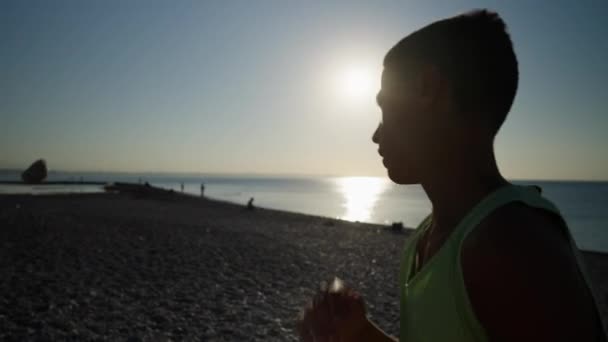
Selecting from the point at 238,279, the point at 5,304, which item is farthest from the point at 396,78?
the point at 238,279

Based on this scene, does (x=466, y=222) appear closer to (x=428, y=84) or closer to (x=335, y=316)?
(x=428, y=84)

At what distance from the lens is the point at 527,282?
879 millimetres

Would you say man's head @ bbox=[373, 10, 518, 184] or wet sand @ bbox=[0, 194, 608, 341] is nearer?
man's head @ bbox=[373, 10, 518, 184]

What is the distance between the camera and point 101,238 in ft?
53.9

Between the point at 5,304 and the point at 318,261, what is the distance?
9549mm

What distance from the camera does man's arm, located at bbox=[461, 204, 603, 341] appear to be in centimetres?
86

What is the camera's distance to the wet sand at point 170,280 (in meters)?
7.38

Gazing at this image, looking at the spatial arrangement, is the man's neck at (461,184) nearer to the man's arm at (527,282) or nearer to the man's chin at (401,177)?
the man's chin at (401,177)

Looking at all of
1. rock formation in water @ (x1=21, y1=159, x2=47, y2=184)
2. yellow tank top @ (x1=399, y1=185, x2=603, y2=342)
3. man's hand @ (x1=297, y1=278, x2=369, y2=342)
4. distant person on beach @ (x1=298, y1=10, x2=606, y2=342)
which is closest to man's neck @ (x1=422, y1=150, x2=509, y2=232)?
distant person on beach @ (x1=298, y1=10, x2=606, y2=342)

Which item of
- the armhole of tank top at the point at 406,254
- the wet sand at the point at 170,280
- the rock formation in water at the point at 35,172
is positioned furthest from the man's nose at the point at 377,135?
the rock formation in water at the point at 35,172

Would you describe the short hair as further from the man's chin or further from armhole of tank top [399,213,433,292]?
armhole of tank top [399,213,433,292]

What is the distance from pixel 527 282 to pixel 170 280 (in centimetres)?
1076

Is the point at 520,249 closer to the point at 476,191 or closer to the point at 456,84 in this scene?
the point at 476,191

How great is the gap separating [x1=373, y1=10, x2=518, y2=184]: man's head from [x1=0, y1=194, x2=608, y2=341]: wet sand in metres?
6.79
